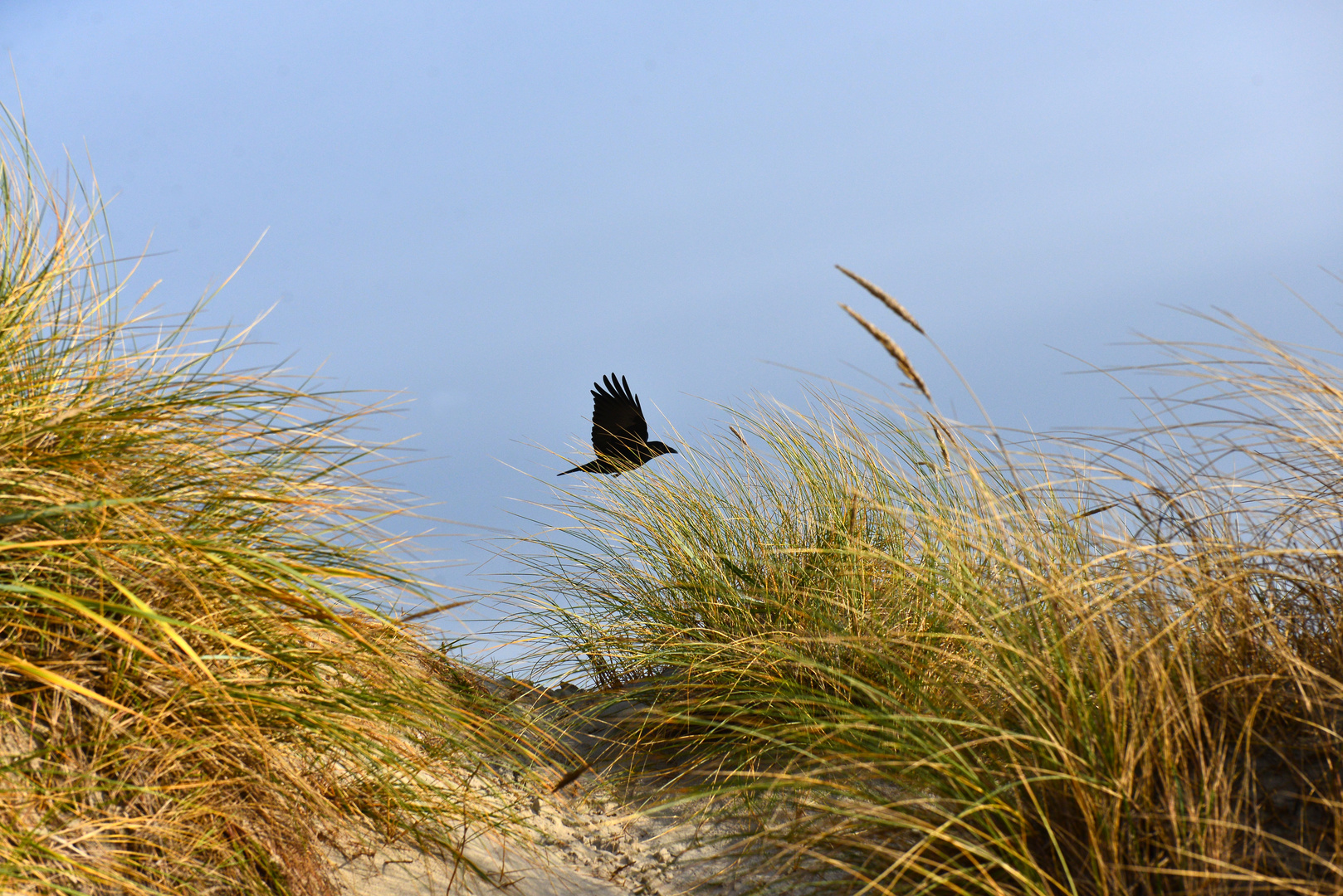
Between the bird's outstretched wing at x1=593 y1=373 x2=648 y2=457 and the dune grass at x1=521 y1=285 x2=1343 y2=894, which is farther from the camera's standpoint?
the bird's outstretched wing at x1=593 y1=373 x2=648 y2=457

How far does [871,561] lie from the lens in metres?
2.73

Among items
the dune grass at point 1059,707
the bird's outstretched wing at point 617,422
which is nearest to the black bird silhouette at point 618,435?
the bird's outstretched wing at point 617,422

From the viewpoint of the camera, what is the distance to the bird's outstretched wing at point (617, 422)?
353 centimetres

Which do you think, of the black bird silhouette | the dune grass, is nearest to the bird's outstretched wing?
the black bird silhouette

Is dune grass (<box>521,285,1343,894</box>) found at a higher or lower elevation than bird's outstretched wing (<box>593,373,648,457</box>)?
lower

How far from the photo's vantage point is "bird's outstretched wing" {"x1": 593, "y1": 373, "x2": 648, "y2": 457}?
11.6 feet

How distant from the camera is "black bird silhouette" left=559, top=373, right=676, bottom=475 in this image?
3420mm

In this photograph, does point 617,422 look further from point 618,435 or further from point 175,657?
point 175,657

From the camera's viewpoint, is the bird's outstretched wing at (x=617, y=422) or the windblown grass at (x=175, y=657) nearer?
the windblown grass at (x=175, y=657)

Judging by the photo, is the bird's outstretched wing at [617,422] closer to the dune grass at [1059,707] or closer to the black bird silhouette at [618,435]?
the black bird silhouette at [618,435]

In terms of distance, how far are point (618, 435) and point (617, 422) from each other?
0.07m

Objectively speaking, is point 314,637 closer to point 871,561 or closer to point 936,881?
point 936,881

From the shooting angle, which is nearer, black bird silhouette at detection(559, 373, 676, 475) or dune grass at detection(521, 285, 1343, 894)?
dune grass at detection(521, 285, 1343, 894)

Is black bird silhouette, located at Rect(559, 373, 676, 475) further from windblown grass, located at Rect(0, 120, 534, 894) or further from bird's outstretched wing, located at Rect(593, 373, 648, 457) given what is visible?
windblown grass, located at Rect(0, 120, 534, 894)
